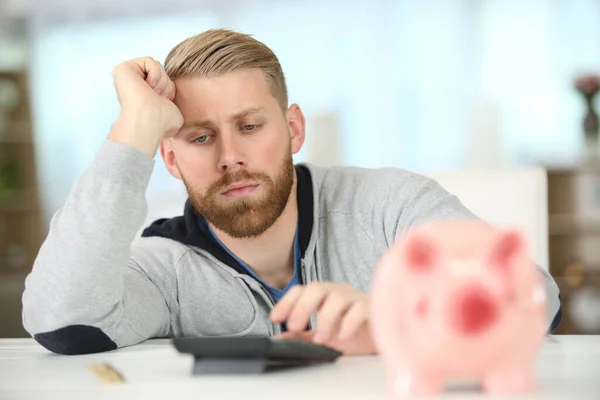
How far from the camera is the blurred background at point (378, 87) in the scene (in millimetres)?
4457

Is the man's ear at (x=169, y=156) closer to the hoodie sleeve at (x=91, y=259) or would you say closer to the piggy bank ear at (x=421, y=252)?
the hoodie sleeve at (x=91, y=259)

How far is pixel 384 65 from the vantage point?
523 centimetres

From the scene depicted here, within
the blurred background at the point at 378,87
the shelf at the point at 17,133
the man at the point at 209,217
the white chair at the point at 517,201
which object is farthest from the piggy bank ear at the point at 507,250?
the shelf at the point at 17,133

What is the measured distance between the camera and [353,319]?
828mm

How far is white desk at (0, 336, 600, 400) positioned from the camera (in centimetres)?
72

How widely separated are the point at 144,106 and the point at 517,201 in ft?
2.42

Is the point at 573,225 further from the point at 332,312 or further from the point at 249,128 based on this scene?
the point at 332,312

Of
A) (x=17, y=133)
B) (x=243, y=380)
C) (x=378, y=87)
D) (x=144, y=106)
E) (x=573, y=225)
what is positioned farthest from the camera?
(x=17, y=133)

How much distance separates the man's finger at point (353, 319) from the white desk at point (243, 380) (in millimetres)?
42

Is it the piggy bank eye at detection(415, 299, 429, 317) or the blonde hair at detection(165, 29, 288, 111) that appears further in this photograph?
the blonde hair at detection(165, 29, 288, 111)

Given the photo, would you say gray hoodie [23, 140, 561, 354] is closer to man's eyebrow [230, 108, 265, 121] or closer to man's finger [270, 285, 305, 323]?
man's eyebrow [230, 108, 265, 121]

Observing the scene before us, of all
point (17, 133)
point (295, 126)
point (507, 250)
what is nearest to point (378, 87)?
point (17, 133)

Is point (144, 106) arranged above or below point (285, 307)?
above

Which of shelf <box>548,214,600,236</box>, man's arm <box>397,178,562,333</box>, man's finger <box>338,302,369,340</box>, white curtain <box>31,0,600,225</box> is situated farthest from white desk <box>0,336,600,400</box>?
white curtain <box>31,0,600,225</box>
